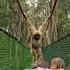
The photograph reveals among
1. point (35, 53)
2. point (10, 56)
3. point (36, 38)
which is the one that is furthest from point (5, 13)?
point (10, 56)

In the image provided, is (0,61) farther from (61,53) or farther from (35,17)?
(35,17)

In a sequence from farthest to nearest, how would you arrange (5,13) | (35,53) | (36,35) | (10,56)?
(5,13) → (35,53) → (36,35) → (10,56)

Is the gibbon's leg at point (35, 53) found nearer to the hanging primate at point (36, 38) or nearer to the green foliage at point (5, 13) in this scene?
the hanging primate at point (36, 38)

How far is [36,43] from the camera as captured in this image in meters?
2.73

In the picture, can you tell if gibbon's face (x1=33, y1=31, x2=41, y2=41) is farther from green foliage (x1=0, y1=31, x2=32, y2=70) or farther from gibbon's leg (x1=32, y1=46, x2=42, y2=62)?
gibbon's leg (x1=32, y1=46, x2=42, y2=62)

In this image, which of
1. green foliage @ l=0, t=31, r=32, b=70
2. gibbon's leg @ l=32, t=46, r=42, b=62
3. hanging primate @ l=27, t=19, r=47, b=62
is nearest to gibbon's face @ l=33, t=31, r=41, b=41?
hanging primate @ l=27, t=19, r=47, b=62

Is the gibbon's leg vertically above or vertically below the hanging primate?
below

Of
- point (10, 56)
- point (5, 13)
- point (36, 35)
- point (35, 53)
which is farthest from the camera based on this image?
point (5, 13)

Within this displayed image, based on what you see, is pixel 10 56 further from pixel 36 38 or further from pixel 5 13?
pixel 5 13

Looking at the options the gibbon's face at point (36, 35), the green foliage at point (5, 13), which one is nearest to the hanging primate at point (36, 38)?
the gibbon's face at point (36, 35)

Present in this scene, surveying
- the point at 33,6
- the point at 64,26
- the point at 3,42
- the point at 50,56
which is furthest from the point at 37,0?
the point at 3,42

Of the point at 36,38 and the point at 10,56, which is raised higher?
the point at 36,38

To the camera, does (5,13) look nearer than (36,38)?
No

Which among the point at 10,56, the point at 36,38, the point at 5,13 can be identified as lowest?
the point at 10,56
